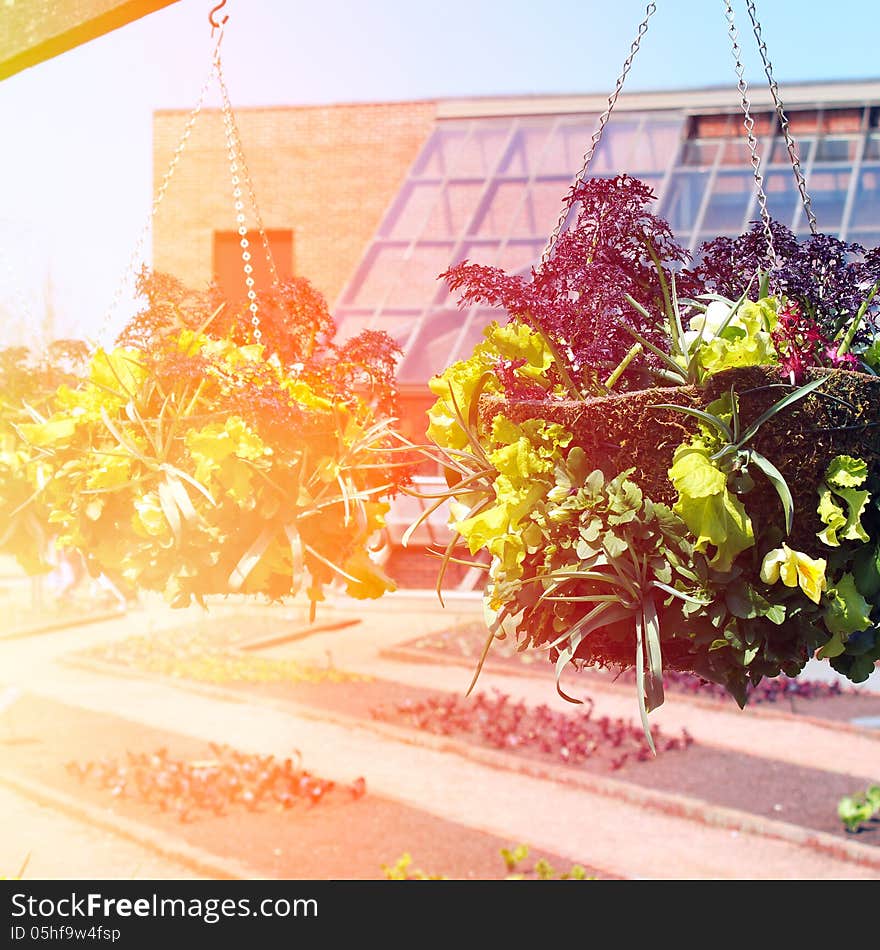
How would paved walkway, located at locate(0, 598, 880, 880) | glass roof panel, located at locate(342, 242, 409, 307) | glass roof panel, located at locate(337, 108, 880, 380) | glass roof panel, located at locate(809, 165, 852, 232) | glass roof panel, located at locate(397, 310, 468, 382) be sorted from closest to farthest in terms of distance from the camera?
1. paved walkway, located at locate(0, 598, 880, 880)
2. glass roof panel, located at locate(397, 310, 468, 382)
3. glass roof panel, located at locate(809, 165, 852, 232)
4. glass roof panel, located at locate(337, 108, 880, 380)
5. glass roof panel, located at locate(342, 242, 409, 307)

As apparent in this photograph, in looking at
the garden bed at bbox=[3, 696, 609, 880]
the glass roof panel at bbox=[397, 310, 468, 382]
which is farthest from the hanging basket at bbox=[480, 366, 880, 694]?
the glass roof panel at bbox=[397, 310, 468, 382]

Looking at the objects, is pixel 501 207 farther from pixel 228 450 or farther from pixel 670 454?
pixel 670 454

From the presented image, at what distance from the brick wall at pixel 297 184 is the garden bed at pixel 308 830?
12.1 metres

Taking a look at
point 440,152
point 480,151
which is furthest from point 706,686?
point 440,152

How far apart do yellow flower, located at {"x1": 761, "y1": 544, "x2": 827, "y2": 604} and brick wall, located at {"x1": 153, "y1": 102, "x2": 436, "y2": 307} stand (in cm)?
1777

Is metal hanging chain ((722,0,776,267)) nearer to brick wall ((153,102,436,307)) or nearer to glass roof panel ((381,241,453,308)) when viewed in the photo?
glass roof panel ((381,241,453,308))

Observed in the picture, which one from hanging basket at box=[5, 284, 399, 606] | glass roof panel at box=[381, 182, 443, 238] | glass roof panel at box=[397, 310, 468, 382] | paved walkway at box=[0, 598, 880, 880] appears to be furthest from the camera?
glass roof panel at box=[381, 182, 443, 238]

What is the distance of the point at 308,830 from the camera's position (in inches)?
277

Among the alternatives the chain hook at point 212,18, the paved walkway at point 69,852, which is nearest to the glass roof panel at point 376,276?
the paved walkway at point 69,852

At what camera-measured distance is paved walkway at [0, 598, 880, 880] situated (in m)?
6.53

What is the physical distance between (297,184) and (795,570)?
60.6 ft

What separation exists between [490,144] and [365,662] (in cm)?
1029

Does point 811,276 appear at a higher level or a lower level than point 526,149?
lower
